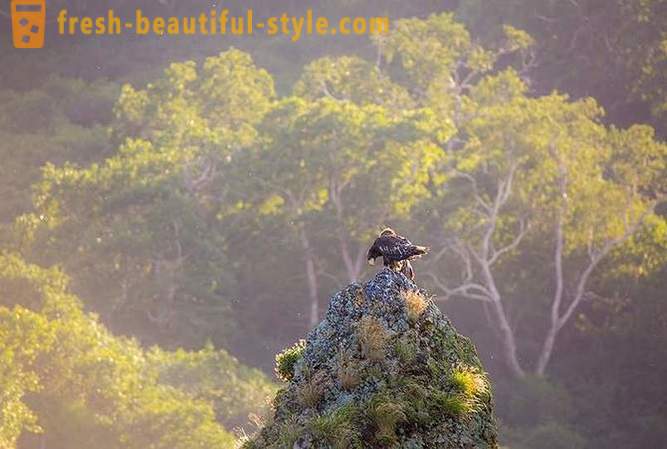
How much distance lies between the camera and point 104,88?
9394 cm

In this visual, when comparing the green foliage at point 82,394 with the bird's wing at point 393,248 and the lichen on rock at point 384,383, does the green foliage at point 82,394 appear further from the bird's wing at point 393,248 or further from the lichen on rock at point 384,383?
the lichen on rock at point 384,383

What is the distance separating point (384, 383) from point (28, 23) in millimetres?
114041

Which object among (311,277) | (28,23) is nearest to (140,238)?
(311,277)

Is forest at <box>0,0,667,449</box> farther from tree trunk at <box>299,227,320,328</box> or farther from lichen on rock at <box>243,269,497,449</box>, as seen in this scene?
lichen on rock at <box>243,269,497,449</box>

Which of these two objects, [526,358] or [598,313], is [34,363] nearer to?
[526,358]

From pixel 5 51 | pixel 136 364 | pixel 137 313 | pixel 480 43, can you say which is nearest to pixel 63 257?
pixel 137 313

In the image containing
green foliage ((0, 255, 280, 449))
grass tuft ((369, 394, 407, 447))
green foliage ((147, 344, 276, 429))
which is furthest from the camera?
green foliage ((147, 344, 276, 429))

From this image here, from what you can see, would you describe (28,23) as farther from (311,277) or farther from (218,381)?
(218,381)

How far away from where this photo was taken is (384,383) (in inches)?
420

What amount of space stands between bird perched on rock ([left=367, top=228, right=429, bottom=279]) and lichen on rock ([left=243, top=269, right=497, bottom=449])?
497 mm

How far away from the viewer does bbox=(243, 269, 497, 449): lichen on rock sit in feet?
Answer: 33.9

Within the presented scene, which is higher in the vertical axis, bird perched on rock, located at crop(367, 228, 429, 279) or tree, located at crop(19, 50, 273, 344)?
tree, located at crop(19, 50, 273, 344)

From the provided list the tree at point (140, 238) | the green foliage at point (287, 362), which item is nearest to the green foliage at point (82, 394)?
the tree at point (140, 238)

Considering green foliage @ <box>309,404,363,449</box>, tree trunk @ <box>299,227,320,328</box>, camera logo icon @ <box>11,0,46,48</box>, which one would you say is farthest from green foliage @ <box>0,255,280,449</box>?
camera logo icon @ <box>11,0,46,48</box>
